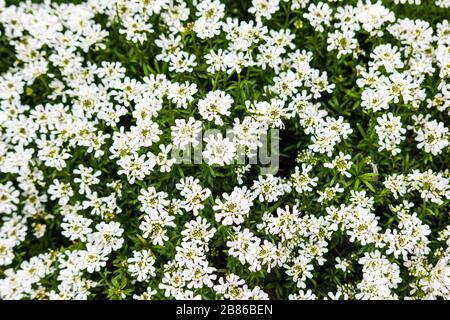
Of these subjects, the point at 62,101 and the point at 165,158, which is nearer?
the point at 165,158

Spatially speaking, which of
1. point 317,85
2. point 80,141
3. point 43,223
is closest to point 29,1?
point 80,141

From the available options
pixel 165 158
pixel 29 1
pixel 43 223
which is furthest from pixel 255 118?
pixel 29 1

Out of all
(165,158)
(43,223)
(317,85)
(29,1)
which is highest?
(29,1)

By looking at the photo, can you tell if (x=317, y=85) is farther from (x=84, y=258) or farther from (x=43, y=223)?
(x=43, y=223)

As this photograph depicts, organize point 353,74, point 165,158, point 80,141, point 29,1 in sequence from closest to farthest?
point 165,158, point 80,141, point 353,74, point 29,1

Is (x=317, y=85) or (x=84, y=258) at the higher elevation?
(x=317, y=85)

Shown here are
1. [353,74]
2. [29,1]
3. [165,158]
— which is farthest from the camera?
[29,1]

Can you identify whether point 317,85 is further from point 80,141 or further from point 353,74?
point 80,141
